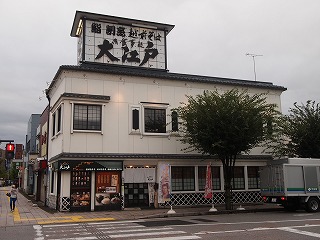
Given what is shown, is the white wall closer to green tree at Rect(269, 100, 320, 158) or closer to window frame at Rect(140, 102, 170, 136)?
window frame at Rect(140, 102, 170, 136)

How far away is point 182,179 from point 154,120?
4.27 metres

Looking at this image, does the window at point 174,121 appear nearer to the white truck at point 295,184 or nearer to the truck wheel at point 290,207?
the white truck at point 295,184

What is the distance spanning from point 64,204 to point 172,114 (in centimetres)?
865

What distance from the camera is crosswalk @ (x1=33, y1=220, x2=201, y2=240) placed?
11.5m

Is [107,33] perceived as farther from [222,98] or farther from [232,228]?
[232,228]

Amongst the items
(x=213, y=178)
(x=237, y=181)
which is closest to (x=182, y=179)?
(x=213, y=178)

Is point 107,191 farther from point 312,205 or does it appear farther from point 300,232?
point 300,232

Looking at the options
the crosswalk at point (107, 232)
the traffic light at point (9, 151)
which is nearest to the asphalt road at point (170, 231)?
Answer: the crosswalk at point (107, 232)

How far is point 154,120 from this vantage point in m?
22.9

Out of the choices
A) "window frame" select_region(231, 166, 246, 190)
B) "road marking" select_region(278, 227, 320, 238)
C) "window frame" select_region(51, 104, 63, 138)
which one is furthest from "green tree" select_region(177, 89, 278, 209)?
"window frame" select_region(51, 104, 63, 138)

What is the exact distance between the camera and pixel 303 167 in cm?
2008

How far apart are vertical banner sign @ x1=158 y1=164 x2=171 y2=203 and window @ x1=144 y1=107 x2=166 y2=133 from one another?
2.36m

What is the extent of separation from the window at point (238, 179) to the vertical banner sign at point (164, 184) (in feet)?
17.0

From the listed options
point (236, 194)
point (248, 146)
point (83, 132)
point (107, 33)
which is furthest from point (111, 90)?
point (236, 194)
